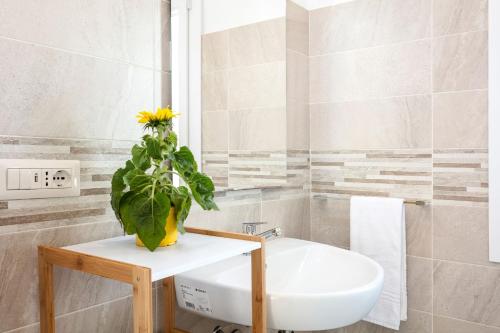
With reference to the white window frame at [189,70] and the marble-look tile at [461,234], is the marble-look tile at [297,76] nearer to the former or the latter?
the white window frame at [189,70]

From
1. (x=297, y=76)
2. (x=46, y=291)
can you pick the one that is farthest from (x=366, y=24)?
(x=46, y=291)

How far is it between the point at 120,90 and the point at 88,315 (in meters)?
0.60

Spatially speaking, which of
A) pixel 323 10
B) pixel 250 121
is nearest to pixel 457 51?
pixel 323 10

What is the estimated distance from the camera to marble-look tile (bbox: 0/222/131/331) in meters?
0.94

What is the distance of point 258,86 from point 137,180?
0.90 m

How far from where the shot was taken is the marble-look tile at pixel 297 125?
6.10 ft

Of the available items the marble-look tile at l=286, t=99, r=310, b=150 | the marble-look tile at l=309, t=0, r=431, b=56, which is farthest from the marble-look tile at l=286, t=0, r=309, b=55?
the marble-look tile at l=286, t=99, r=310, b=150

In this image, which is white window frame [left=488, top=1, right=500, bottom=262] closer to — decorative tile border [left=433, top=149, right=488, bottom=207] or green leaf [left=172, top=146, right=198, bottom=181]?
decorative tile border [left=433, top=149, right=488, bottom=207]

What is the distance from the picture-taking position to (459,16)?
1.60 metres

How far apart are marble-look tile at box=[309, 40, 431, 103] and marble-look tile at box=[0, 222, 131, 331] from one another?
1235mm

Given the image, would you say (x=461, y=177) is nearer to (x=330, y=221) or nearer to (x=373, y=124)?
(x=373, y=124)

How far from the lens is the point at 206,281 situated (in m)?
1.13

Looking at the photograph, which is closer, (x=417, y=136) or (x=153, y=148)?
(x=153, y=148)

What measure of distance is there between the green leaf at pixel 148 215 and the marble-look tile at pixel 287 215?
0.82 meters
